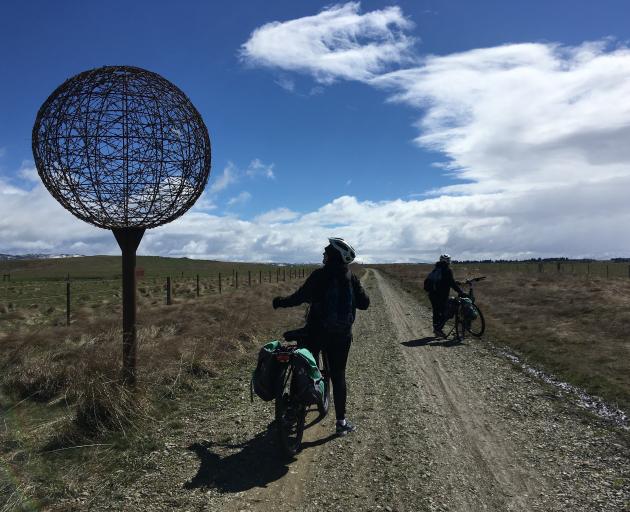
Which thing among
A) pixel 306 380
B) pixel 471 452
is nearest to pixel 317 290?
pixel 306 380

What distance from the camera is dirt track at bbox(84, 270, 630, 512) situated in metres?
4.37

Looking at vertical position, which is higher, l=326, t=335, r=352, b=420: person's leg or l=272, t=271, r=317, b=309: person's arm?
l=272, t=271, r=317, b=309: person's arm

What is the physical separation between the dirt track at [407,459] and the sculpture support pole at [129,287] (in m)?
1.16

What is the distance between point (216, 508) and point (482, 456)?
9.26 ft

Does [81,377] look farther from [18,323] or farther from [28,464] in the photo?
[18,323]

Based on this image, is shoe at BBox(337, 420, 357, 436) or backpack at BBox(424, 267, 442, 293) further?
backpack at BBox(424, 267, 442, 293)

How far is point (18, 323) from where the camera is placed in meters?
15.8

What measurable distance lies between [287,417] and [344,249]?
1.91 metres

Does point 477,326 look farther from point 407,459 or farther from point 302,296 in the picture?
point 302,296

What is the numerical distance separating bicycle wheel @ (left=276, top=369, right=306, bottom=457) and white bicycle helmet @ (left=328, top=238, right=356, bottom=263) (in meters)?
1.39

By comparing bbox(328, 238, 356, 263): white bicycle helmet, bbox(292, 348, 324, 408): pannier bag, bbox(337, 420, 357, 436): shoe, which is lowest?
bbox(337, 420, 357, 436): shoe

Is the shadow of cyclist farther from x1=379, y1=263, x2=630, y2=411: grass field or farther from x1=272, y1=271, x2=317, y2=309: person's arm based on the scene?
x1=379, y1=263, x2=630, y2=411: grass field

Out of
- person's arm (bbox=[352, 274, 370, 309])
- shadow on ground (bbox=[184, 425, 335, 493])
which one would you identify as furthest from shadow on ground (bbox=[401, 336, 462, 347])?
shadow on ground (bbox=[184, 425, 335, 493])

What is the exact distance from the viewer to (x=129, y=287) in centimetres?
715
